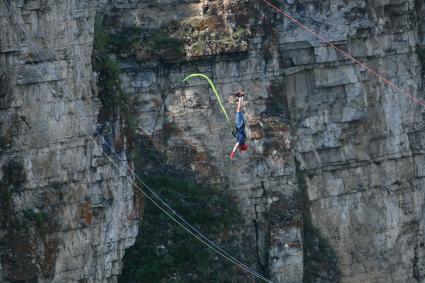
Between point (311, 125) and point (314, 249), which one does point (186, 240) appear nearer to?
point (314, 249)

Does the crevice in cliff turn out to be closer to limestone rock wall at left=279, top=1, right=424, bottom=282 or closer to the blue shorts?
limestone rock wall at left=279, top=1, right=424, bottom=282

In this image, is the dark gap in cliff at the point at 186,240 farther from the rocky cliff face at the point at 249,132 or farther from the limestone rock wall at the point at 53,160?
the limestone rock wall at the point at 53,160

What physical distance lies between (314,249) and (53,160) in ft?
24.0

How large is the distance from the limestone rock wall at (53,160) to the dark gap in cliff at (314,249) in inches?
204

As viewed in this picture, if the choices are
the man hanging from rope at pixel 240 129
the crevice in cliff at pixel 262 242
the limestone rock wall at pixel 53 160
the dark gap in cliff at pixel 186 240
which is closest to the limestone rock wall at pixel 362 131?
the crevice in cliff at pixel 262 242

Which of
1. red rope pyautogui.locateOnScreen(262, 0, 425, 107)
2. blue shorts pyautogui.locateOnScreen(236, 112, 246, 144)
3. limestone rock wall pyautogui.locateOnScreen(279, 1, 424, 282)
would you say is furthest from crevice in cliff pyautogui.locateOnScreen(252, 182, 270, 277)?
red rope pyautogui.locateOnScreen(262, 0, 425, 107)

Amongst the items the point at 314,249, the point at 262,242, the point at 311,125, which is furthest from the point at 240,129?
the point at 314,249

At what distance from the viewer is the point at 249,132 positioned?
138ft

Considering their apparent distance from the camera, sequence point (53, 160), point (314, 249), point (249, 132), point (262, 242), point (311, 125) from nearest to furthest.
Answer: point (53, 160), point (262, 242), point (249, 132), point (314, 249), point (311, 125)

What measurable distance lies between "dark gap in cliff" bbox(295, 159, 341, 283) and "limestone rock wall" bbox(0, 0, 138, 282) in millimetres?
5190

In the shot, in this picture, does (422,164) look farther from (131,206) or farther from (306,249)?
(131,206)

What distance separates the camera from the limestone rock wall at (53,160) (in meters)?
38.0

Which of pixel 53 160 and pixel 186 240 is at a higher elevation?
pixel 53 160

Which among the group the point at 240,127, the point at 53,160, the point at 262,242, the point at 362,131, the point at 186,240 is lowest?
the point at 262,242
